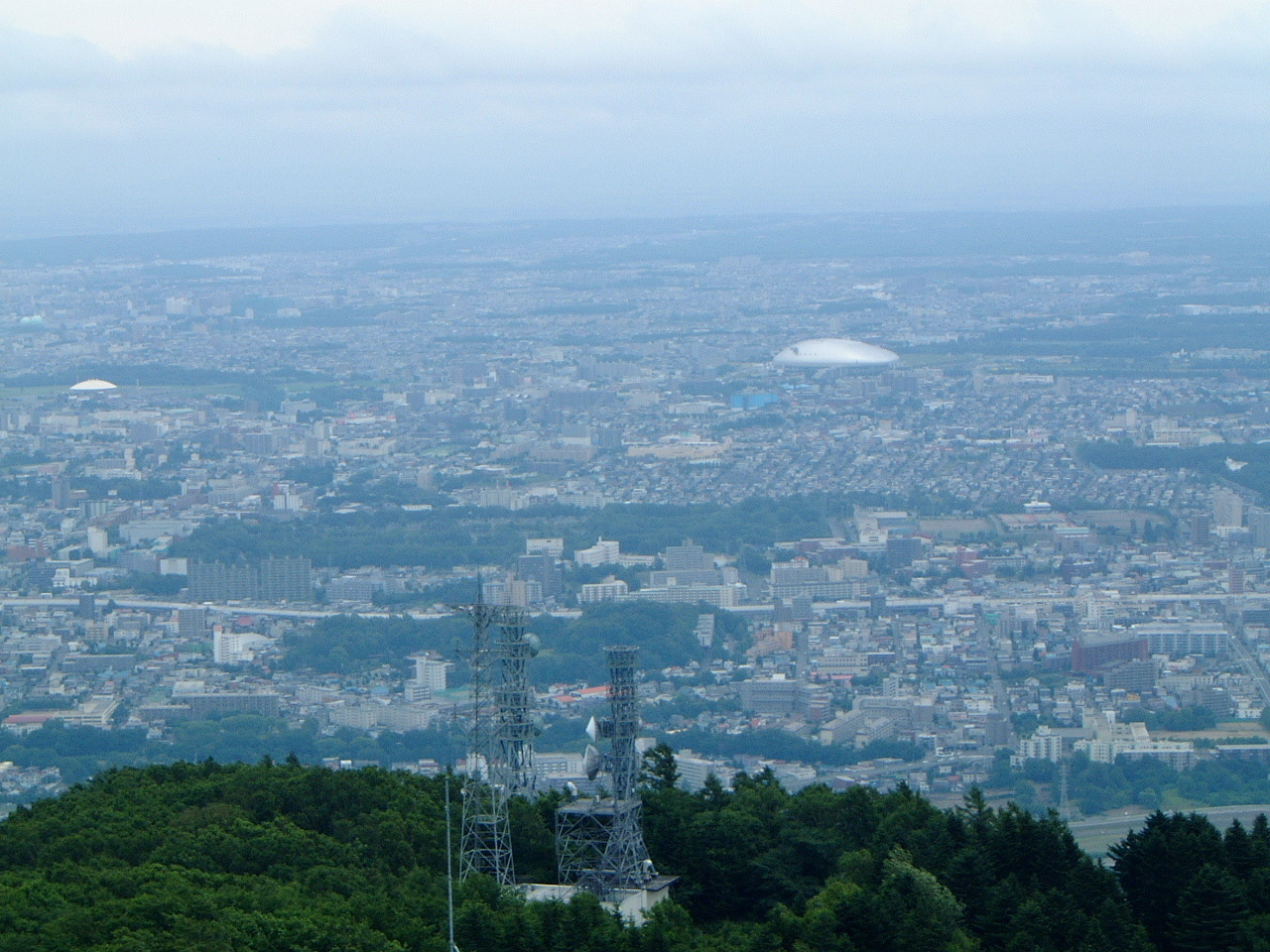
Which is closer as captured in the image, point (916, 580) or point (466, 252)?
point (916, 580)

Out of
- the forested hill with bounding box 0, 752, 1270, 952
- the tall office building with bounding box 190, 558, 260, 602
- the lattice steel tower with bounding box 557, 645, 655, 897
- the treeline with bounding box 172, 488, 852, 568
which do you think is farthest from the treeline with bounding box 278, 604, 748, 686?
the lattice steel tower with bounding box 557, 645, 655, 897

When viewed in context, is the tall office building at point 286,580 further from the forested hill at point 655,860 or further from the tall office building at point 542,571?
the forested hill at point 655,860

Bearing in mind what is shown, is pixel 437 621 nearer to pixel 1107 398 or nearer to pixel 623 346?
pixel 1107 398

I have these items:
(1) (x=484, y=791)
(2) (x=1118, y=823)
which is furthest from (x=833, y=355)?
(1) (x=484, y=791)

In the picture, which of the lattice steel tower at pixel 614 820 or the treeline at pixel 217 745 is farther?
the treeline at pixel 217 745

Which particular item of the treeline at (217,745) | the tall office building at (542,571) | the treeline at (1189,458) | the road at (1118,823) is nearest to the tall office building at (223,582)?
the tall office building at (542,571)

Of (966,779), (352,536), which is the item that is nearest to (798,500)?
(352,536)

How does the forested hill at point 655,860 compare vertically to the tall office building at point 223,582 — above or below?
above
